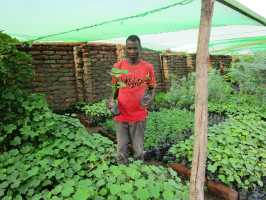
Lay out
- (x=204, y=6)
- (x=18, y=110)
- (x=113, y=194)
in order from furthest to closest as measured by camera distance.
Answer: (x=18, y=110)
(x=113, y=194)
(x=204, y=6)

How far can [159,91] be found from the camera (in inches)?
411

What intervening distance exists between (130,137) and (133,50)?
3.53 feet

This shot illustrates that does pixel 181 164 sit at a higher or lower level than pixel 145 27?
lower

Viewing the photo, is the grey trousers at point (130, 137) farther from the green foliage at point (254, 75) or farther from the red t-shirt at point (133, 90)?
the green foliage at point (254, 75)

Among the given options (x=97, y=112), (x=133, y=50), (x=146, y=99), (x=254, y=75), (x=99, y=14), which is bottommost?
(x=97, y=112)

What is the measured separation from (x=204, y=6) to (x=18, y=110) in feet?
10.8

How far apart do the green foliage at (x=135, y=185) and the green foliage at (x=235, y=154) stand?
50.8 inches

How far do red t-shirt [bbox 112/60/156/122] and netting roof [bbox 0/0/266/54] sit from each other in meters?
0.50

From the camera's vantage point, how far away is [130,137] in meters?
3.84

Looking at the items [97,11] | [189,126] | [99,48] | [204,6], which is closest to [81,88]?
[99,48]

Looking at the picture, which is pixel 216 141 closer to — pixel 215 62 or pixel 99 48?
pixel 99 48

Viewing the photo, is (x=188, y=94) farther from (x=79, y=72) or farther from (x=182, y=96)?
→ (x=79, y=72)

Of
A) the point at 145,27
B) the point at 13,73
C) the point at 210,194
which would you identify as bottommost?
the point at 210,194

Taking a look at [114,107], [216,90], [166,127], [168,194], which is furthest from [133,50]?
[216,90]
